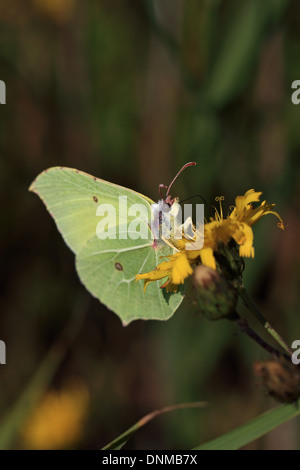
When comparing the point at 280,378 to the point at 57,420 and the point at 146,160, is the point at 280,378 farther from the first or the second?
the point at 146,160

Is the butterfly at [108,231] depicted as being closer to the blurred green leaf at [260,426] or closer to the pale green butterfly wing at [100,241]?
the pale green butterfly wing at [100,241]

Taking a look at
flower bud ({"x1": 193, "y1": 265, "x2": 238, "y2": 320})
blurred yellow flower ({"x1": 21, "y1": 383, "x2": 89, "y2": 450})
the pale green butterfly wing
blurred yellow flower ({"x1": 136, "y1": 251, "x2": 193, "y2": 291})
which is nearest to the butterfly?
the pale green butterfly wing

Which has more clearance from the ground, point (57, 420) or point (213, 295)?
point (213, 295)

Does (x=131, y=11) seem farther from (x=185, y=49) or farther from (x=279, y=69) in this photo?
(x=279, y=69)

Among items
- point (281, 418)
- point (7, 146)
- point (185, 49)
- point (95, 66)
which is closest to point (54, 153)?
point (7, 146)

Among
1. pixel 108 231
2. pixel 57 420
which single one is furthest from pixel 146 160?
pixel 57 420

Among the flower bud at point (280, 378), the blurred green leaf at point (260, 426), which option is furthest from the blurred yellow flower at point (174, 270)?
the blurred green leaf at point (260, 426)

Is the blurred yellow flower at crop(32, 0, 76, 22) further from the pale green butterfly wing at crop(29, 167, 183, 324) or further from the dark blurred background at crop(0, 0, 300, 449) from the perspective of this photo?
the pale green butterfly wing at crop(29, 167, 183, 324)
